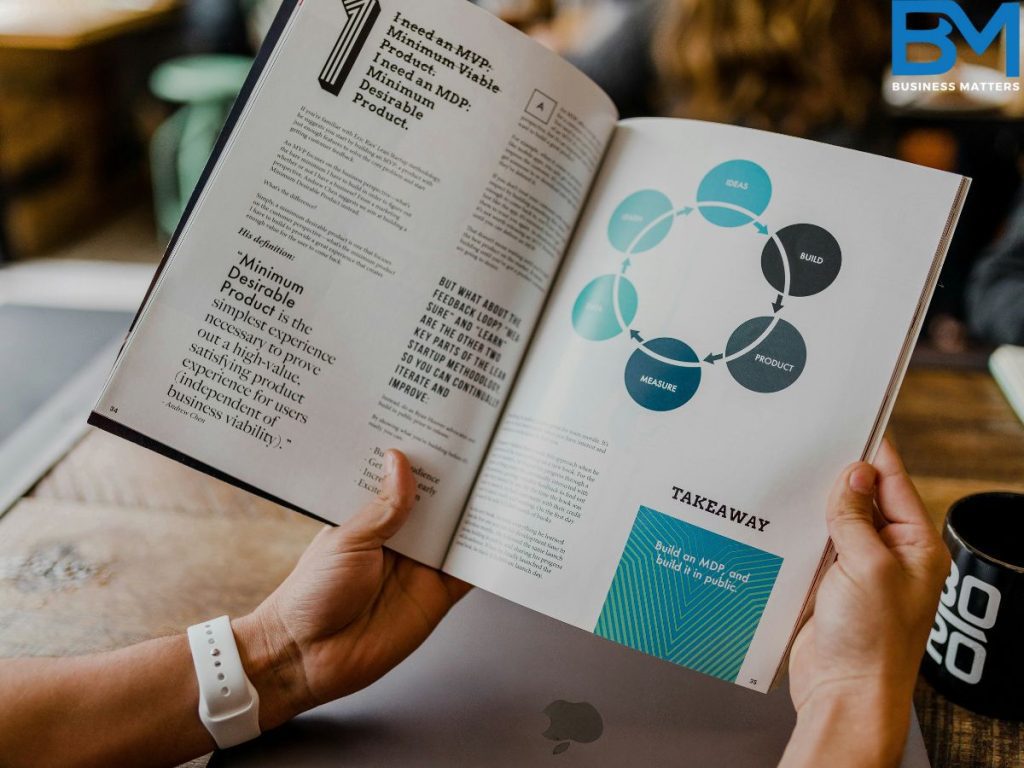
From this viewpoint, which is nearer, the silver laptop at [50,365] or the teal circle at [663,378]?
the teal circle at [663,378]

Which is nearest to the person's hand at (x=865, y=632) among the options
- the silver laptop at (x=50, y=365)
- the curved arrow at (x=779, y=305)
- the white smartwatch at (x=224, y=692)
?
the curved arrow at (x=779, y=305)

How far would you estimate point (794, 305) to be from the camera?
0.59 meters

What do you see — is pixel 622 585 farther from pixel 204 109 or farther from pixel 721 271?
pixel 204 109

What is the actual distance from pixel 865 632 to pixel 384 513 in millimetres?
322

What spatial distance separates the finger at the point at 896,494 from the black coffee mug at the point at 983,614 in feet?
0.11

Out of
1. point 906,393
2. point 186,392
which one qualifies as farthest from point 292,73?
point 906,393

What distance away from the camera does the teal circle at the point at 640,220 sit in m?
0.63

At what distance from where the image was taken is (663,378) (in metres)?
0.60

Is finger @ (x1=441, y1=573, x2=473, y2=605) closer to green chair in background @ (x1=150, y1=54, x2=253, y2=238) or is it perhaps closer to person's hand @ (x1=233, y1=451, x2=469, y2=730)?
person's hand @ (x1=233, y1=451, x2=469, y2=730)

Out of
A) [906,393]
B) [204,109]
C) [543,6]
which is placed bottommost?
[906,393]

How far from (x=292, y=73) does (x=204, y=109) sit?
2.27 metres

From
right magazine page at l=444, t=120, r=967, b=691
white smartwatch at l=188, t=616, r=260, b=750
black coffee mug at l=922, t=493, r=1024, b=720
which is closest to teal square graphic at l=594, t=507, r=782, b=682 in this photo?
right magazine page at l=444, t=120, r=967, b=691

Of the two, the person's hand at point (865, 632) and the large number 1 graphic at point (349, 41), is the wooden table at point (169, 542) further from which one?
the large number 1 graphic at point (349, 41)

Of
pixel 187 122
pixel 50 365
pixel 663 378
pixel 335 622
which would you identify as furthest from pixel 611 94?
pixel 187 122
